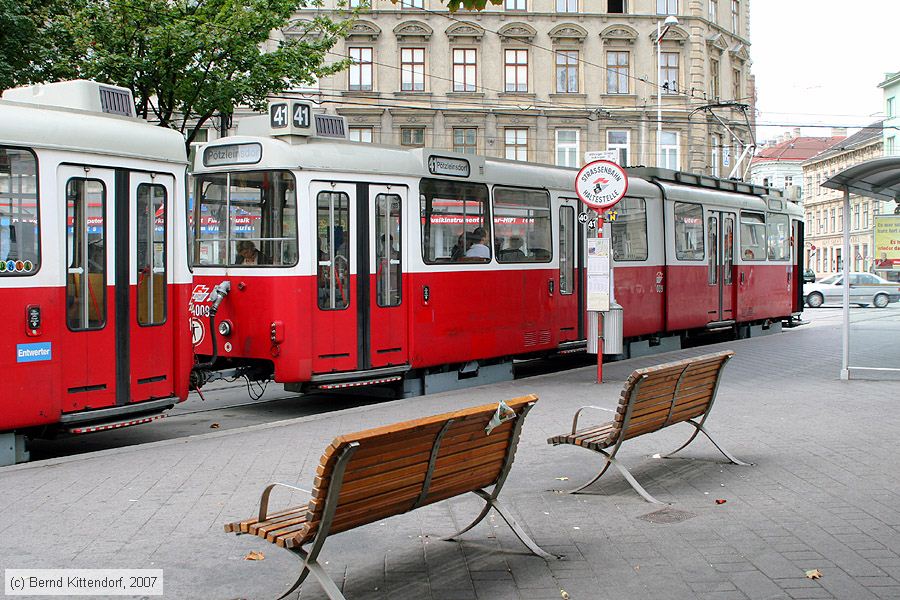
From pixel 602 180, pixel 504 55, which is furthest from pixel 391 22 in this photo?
pixel 602 180

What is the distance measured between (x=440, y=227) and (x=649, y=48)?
38.0m

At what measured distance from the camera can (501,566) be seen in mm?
5816

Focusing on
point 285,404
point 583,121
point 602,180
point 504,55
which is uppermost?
point 504,55

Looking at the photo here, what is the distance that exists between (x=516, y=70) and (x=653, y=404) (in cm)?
4092

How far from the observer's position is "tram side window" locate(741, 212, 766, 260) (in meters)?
23.1

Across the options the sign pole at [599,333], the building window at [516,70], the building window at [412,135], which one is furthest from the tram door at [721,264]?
the building window at [516,70]

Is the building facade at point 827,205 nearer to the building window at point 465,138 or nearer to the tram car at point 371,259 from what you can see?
the building window at point 465,138

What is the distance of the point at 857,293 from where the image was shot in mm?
44281

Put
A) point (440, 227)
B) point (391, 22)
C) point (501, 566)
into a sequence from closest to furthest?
1. point (501, 566)
2. point (440, 227)
3. point (391, 22)

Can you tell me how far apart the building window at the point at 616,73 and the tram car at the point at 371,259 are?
3278cm

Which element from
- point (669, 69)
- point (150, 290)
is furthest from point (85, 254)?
point (669, 69)

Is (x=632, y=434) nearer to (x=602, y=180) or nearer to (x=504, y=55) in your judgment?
(x=602, y=180)

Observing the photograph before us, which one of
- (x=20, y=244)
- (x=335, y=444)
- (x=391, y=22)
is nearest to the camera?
(x=335, y=444)

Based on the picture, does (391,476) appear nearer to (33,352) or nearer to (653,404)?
(653,404)
